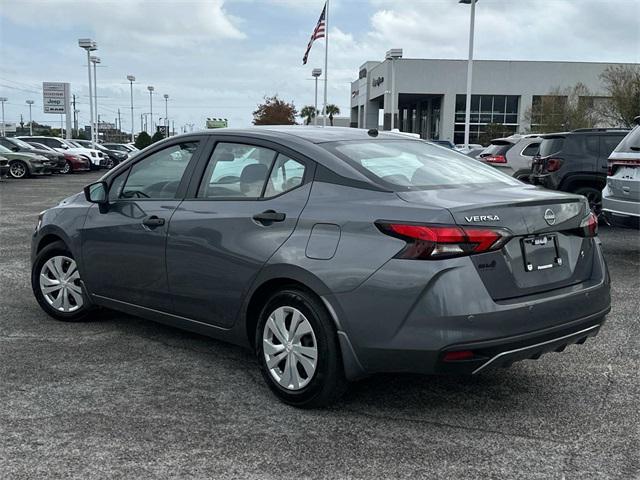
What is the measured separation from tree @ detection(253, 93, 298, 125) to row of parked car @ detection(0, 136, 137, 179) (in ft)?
130

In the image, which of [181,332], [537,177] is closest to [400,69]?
[537,177]

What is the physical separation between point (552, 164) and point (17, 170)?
22.1 m

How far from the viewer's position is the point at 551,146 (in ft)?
37.8

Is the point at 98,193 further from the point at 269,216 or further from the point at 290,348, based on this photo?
the point at 290,348

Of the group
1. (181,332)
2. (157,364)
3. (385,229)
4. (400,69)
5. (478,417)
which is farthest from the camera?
(400,69)

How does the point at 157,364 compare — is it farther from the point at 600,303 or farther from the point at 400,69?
the point at 400,69

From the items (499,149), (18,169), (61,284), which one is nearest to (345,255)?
(61,284)

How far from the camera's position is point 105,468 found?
3.25 metres

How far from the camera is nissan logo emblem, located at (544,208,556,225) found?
3695 millimetres

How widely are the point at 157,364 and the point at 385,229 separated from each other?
208 centimetres

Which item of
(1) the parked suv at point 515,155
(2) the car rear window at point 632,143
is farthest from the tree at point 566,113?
(2) the car rear window at point 632,143

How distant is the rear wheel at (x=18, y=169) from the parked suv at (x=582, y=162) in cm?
2164

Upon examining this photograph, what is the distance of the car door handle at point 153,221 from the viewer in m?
4.67

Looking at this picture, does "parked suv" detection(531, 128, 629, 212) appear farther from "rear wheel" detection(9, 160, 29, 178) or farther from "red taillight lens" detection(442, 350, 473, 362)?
"rear wheel" detection(9, 160, 29, 178)
